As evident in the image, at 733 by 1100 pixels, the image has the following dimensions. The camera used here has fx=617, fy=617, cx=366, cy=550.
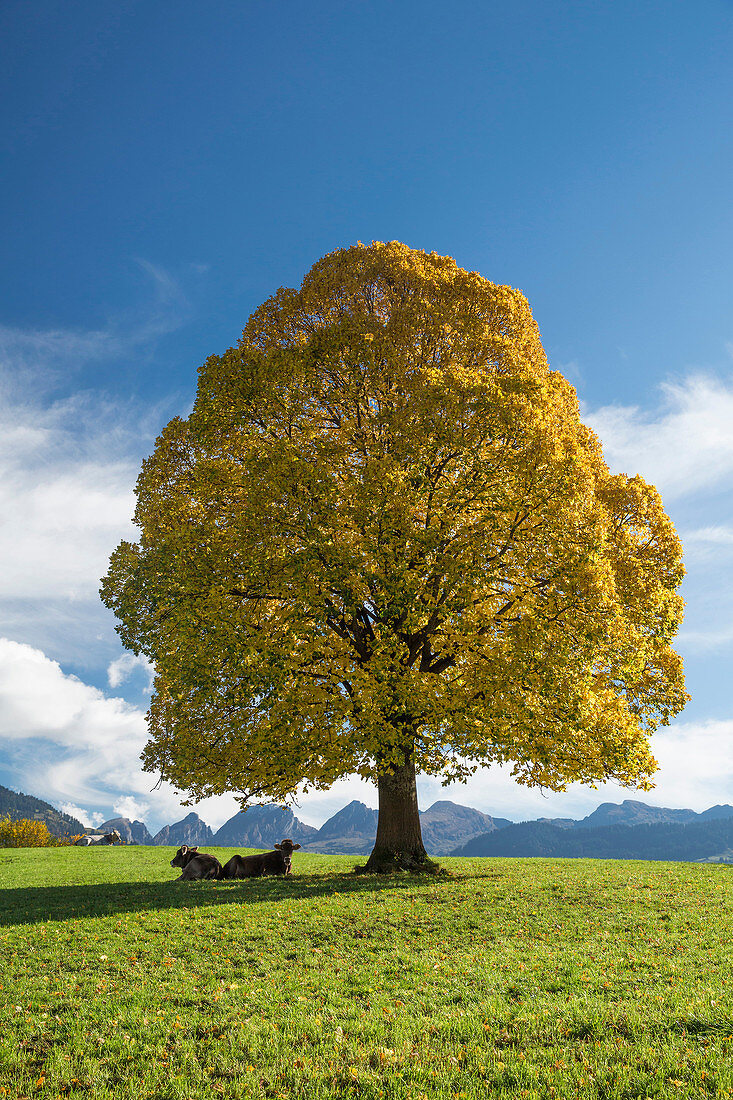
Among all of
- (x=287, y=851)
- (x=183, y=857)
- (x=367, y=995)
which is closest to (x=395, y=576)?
(x=367, y=995)

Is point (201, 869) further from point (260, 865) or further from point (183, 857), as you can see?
point (260, 865)

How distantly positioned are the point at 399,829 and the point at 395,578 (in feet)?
29.0

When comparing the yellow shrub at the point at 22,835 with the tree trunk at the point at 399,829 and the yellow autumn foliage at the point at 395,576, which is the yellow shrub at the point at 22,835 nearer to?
the yellow autumn foliage at the point at 395,576

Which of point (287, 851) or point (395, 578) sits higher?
point (395, 578)

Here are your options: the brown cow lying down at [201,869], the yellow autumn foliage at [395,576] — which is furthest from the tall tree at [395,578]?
the brown cow lying down at [201,869]

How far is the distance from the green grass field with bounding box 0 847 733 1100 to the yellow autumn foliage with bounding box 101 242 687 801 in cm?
425

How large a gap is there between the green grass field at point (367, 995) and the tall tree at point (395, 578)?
3941 mm

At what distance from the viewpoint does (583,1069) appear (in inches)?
249

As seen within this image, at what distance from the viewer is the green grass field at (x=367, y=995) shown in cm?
634

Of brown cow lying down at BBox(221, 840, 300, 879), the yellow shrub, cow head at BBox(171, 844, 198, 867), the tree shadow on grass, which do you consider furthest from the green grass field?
the yellow shrub

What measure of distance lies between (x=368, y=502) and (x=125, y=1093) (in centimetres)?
1341

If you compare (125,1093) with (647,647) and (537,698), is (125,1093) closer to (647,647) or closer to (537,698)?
(537,698)

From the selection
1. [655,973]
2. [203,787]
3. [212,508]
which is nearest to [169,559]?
[212,508]

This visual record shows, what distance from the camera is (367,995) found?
870 centimetres
